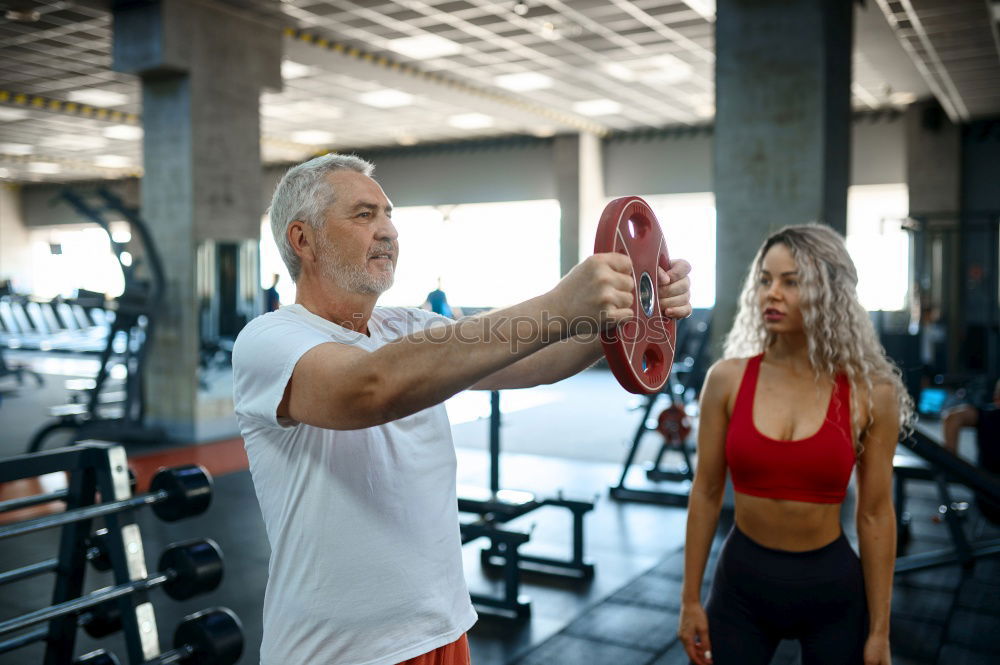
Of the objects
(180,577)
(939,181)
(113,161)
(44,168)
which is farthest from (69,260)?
(180,577)

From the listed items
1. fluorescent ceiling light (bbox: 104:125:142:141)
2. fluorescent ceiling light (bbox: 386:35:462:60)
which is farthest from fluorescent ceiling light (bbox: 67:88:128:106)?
fluorescent ceiling light (bbox: 386:35:462:60)

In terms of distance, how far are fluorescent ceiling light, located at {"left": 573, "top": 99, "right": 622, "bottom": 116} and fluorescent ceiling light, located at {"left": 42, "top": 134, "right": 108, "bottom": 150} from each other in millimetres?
7958

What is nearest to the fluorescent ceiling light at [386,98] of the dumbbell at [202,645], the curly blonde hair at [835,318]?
the dumbbell at [202,645]

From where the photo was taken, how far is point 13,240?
19703 millimetres

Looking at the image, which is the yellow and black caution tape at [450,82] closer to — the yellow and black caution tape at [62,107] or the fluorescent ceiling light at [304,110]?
the fluorescent ceiling light at [304,110]

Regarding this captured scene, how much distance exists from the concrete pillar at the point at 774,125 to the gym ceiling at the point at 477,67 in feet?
8.72

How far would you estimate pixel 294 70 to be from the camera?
921cm

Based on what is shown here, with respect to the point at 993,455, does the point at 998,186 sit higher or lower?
higher

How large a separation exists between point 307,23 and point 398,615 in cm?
748

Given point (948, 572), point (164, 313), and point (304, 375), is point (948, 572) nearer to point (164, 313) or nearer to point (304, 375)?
point (304, 375)

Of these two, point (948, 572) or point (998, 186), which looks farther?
point (998, 186)

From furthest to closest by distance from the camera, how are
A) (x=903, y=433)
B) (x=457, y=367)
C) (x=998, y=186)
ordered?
(x=998, y=186) < (x=903, y=433) < (x=457, y=367)

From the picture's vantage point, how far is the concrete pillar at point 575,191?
42.3 feet

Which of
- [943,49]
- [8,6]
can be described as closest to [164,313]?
[8,6]
